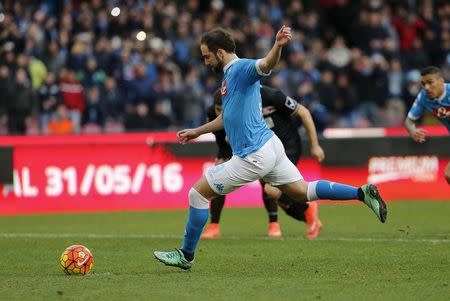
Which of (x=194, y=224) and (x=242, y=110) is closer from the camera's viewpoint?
(x=242, y=110)

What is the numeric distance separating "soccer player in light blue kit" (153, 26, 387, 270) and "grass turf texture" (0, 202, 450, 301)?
22.7 inches

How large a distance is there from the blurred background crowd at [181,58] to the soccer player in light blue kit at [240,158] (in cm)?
1109

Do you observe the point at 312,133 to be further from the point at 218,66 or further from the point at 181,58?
the point at 181,58

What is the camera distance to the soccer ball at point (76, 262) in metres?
9.40

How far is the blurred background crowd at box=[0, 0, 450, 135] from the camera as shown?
827 inches

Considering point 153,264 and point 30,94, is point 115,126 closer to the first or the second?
point 30,94

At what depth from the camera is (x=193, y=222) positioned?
9.45 meters

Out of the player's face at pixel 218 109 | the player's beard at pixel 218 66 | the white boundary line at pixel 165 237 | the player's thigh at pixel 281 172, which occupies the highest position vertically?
the player's beard at pixel 218 66

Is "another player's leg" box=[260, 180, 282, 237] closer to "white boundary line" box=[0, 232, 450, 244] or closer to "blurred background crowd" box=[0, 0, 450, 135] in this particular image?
"white boundary line" box=[0, 232, 450, 244]

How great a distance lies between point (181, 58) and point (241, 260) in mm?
12976

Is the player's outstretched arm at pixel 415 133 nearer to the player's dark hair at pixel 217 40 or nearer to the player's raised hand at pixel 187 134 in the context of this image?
the player's raised hand at pixel 187 134

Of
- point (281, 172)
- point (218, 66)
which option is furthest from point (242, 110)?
point (281, 172)

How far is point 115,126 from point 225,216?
547cm

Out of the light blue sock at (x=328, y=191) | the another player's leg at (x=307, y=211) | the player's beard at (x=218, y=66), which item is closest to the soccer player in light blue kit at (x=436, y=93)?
the another player's leg at (x=307, y=211)
